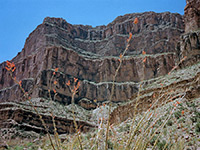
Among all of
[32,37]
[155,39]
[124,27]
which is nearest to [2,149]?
[155,39]

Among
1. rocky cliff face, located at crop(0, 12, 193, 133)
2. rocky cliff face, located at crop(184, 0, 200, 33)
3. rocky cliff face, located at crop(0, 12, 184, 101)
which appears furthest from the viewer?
rocky cliff face, located at crop(0, 12, 184, 101)

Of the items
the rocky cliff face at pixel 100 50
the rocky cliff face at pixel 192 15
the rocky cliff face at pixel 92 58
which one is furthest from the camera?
the rocky cliff face at pixel 100 50

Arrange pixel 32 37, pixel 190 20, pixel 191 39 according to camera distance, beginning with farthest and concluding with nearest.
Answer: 1. pixel 32 37
2. pixel 190 20
3. pixel 191 39

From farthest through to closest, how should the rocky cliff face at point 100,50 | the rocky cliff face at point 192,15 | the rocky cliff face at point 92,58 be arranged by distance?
the rocky cliff face at point 100,50 → the rocky cliff face at point 92,58 → the rocky cliff face at point 192,15

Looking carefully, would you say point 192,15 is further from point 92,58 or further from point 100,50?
point 100,50

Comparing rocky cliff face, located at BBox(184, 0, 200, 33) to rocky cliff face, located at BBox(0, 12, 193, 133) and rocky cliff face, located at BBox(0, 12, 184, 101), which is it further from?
rocky cliff face, located at BBox(0, 12, 184, 101)

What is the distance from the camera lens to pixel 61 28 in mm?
61562

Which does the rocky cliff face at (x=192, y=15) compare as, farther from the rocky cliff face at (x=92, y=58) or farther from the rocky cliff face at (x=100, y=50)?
the rocky cliff face at (x=100, y=50)

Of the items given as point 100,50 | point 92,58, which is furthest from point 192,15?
point 100,50

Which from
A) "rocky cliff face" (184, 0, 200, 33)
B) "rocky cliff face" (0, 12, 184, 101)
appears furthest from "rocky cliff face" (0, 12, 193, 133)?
"rocky cliff face" (184, 0, 200, 33)

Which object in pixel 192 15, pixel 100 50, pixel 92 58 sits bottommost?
pixel 192 15

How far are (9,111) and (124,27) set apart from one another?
51748mm

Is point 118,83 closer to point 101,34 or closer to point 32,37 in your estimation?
point 101,34

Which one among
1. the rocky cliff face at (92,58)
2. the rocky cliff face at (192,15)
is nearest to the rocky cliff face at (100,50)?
the rocky cliff face at (92,58)
